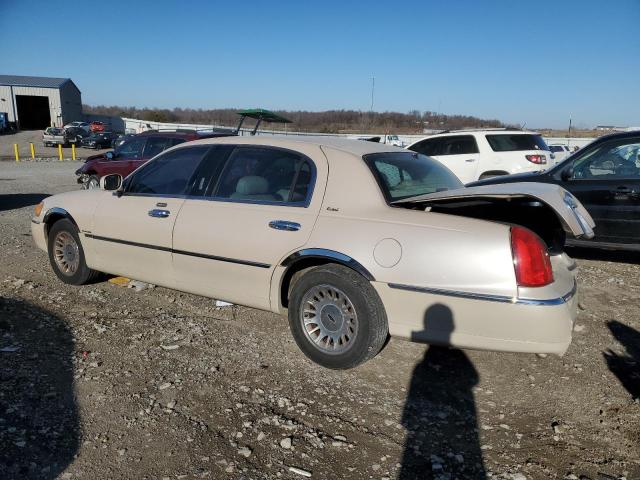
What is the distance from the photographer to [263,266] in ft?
12.3

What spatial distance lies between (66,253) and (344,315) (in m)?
3.36

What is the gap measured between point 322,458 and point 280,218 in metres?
1.71

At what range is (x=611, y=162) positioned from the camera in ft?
20.1

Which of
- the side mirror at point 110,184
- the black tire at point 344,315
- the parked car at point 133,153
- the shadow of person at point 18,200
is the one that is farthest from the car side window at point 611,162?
the shadow of person at point 18,200

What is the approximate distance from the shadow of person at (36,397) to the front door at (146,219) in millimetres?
763

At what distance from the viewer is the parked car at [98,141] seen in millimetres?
35250

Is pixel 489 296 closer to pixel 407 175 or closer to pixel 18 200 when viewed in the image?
pixel 407 175

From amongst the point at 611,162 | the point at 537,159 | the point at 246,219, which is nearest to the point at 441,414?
the point at 246,219

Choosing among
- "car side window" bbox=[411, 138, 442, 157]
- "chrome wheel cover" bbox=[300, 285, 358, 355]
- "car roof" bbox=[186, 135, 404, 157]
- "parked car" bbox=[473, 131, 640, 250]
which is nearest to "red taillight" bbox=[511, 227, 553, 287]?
"chrome wheel cover" bbox=[300, 285, 358, 355]

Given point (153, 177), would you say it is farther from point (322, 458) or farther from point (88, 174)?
point (88, 174)

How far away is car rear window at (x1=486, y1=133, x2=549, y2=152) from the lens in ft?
33.2

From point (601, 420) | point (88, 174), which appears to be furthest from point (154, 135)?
point (601, 420)

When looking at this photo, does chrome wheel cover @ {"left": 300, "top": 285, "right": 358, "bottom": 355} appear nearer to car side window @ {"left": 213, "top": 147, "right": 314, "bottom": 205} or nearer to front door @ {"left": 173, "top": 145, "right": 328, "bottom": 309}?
front door @ {"left": 173, "top": 145, "right": 328, "bottom": 309}

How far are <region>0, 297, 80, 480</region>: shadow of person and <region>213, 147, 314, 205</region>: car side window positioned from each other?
171cm
